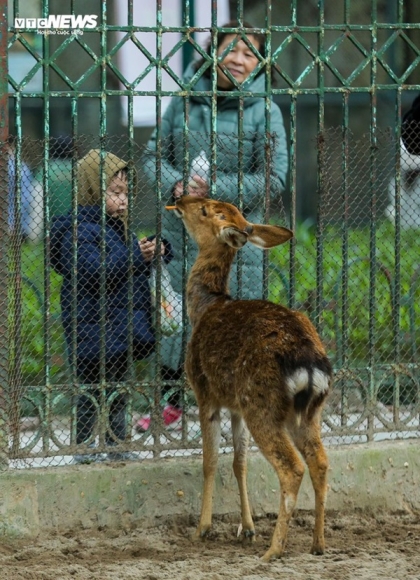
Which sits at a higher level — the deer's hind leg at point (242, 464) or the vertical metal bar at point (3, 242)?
the vertical metal bar at point (3, 242)

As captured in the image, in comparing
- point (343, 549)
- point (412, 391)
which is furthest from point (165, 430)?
point (412, 391)

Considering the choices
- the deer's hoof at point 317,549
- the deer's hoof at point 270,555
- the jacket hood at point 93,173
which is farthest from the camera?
the jacket hood at point 93,173

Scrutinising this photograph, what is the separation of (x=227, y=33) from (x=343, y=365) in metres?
2.04

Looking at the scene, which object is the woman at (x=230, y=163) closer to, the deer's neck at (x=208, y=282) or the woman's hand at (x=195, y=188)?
the woman's hand at (x=195, y=188)

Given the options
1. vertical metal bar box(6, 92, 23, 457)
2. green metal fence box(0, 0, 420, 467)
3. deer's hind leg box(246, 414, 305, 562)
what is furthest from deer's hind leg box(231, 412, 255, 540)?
vertical metal bar box(6, 92, 23, 457)

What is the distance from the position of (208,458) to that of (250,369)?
71cm

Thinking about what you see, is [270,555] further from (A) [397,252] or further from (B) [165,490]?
(A) [397,252]

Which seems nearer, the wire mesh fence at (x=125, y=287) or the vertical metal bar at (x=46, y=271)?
the vertical metal bar at (x=46, y=271)

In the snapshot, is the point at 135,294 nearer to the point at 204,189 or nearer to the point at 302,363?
the point at 204,189

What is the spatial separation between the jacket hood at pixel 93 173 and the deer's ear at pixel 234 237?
69 centimetres

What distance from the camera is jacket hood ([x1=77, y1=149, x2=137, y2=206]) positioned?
19.4 ft

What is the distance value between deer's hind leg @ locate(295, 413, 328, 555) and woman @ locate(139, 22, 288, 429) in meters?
1.04

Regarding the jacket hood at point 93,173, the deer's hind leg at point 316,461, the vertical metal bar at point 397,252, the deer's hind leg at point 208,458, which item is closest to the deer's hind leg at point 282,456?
the deer's hind leg at point 316,461

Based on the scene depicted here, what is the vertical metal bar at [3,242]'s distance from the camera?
557 centimetres
